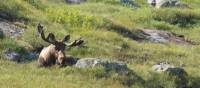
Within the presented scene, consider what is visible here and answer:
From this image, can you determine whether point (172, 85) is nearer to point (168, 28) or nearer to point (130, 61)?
point (130, 61)

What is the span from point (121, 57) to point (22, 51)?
3933 mm

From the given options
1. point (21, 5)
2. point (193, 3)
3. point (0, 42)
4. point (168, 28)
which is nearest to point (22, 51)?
point (0, 42)

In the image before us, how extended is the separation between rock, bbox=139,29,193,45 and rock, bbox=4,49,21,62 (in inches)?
388

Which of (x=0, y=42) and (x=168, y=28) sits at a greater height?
(x=0, y=42)

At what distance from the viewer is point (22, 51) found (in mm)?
19078

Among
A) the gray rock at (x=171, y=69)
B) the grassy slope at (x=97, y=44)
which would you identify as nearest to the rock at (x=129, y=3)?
the grassy slope at (x=97, y=44)

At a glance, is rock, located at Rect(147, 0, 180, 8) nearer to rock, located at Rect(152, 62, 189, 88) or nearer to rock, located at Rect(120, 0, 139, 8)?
rock, located at Rect(120, 0, 139, 8)

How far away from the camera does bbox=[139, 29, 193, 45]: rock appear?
27.6 meters

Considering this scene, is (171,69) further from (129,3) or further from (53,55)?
(129,3)

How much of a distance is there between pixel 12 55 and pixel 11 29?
2.91m

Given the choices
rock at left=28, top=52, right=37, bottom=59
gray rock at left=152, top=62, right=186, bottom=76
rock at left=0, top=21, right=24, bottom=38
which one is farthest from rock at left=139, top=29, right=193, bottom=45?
rock at left=28, top=52, right=37, bottom=59

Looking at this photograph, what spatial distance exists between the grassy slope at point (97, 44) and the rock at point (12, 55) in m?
0.41

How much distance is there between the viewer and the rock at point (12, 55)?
18.2 m

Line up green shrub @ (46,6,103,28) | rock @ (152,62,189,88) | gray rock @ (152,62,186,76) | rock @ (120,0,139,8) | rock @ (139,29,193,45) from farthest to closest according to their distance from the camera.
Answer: rock @ (120,0,139,8), rock @ (139,29,193,45), green shrub @ (46,6,103,28), gray rock @ (152,62,186,76), rock @ (152,62,189,88)
